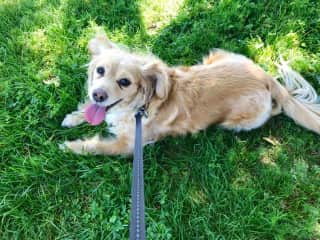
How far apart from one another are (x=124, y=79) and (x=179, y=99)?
50cm

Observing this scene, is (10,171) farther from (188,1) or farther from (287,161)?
(188,1)

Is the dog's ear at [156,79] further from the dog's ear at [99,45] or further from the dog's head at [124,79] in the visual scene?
the dog's ear at [99,45]

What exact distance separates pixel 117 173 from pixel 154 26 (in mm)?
1765

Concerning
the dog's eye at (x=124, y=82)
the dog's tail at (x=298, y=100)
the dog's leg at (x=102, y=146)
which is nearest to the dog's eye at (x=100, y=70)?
the dog's eye at (x=124, y=82)

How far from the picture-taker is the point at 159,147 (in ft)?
10.00

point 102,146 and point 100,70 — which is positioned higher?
point 100,70

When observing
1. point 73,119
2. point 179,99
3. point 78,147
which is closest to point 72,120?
point 73,119

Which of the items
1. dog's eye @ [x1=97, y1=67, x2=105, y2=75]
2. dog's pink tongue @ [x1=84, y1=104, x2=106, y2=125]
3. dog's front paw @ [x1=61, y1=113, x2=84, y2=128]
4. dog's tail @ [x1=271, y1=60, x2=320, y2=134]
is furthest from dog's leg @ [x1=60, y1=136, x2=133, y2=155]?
dog's tail @ [x1=271, y1=60, x2=320, y2=134]

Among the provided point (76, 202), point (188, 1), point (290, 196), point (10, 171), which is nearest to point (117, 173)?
point (76, 202)

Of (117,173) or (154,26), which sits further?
(154,26)

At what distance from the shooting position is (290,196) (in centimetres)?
282

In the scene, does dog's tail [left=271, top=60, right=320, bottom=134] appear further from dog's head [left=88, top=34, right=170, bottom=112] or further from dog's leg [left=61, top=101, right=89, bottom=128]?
dog's leg [left=61, top=101, right=89, bottom=128]

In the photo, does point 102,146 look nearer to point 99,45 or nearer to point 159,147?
point 159,147

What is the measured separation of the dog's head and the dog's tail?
3.33 ft
